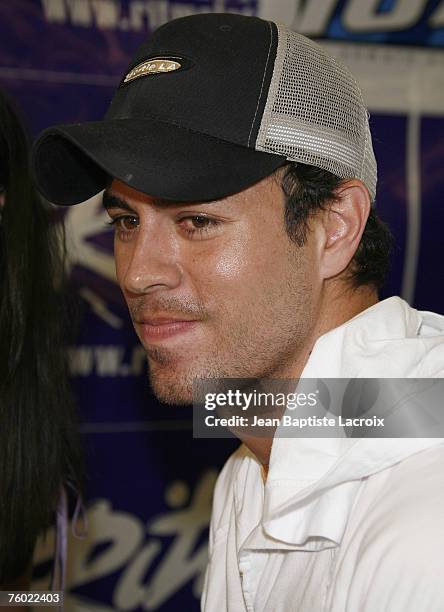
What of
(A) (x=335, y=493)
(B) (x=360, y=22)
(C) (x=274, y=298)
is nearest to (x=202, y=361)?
(C) (x=274, y=298)

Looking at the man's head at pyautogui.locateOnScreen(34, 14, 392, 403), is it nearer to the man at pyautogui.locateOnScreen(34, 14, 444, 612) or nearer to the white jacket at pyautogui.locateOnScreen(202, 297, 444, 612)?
the man at pyautogui.locateOnScreen(34, 14, 444, 612)

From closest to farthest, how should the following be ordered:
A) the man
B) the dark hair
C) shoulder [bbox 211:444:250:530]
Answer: the man, the dark hair, shoulder [bbox 211:444:250:530]

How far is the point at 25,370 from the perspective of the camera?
4.39ft

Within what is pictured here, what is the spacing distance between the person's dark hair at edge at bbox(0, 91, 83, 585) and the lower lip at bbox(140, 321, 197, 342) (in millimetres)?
372

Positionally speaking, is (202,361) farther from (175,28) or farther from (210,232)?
(175,28)

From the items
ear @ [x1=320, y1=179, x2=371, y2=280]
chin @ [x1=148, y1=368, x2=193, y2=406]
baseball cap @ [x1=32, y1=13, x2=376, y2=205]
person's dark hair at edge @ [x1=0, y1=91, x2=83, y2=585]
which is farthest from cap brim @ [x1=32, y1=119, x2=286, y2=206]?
person's dark hair at edge @ [x1=0, y1=91, x2=83, y2=585]

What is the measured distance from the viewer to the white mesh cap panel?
3.12ft

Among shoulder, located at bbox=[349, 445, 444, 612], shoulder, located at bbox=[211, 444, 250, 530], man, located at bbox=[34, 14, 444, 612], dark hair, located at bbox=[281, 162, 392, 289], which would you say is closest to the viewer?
shoulder, located at bbox=[349, 445, 444, 612]

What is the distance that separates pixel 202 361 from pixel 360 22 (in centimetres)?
137

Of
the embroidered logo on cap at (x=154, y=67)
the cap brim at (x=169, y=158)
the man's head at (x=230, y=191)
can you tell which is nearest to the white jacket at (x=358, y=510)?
the man's head at (x=230, y=191)

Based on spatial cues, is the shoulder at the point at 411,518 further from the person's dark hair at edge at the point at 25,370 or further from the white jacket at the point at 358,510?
the person's dark hair at edge at the point at 25,370

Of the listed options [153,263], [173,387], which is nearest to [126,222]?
[153,263]

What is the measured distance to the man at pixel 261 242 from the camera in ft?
2.89

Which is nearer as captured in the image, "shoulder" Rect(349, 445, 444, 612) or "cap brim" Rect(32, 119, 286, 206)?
"shoulder" Rect(349, 445, 444, 612)
